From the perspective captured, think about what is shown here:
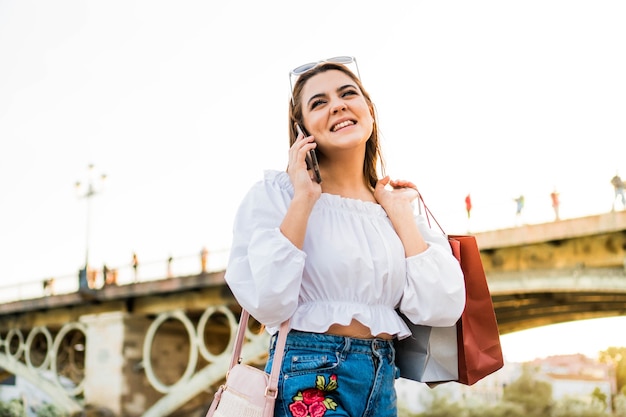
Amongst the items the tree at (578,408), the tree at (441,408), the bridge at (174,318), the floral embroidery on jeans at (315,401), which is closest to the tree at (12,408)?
the bridge at (174,318)

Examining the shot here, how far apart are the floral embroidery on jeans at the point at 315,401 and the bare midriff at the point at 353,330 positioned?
0.16 m

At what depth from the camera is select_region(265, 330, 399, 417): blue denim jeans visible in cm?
215

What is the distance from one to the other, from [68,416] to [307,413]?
23.6m

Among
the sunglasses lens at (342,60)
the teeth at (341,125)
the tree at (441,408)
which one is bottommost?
the tree at (441,408)

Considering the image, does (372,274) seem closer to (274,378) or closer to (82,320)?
(274,378)

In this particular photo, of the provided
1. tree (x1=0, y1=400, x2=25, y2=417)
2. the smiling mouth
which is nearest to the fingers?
the smiling mouth

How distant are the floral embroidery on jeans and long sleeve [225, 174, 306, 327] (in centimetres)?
22

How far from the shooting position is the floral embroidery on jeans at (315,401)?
6.98 ft

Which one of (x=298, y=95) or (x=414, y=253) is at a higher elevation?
(x=298, y=95)

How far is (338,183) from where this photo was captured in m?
2.70

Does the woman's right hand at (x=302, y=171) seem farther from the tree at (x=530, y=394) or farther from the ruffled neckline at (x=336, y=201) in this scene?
the tree at (x=530, y=394)

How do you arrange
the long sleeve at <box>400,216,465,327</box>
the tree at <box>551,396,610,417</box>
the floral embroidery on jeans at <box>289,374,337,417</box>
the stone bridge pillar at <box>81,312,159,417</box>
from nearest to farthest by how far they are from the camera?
the floral embroidery on jeans at <box>289,374,337,417</box>
the long sleeve at <box>400,216,465,327</box>
the tree at <box>551,396,610,417</box>
the stone bridge pillar at <box>81,312,159,417</box>

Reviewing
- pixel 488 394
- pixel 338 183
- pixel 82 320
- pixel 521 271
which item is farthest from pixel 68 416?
pixel 338 183

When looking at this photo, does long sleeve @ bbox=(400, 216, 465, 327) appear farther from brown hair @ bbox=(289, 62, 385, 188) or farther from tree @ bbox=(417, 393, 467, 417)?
tree @ bbox=(417, 393, 467, 417)
